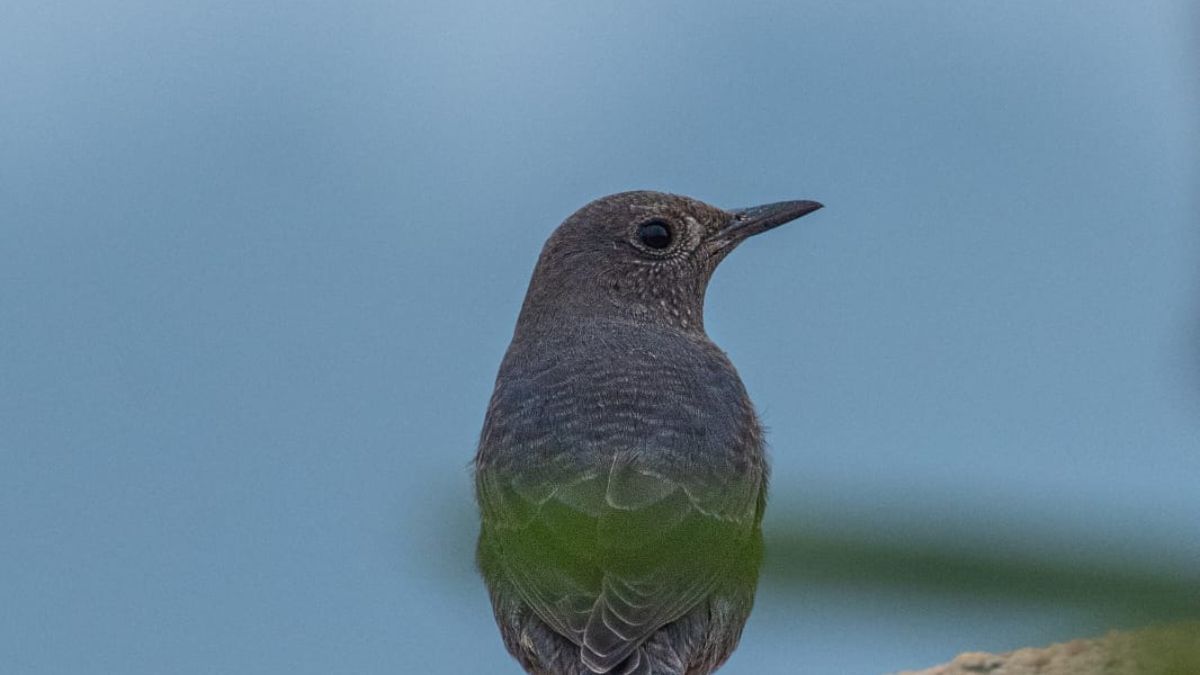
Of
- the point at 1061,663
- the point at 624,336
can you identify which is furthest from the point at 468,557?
the point at 624,336

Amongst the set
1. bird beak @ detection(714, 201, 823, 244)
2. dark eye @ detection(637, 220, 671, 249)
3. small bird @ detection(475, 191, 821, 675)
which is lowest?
Answer: small bird @ detection(475, 191, 821, 675)

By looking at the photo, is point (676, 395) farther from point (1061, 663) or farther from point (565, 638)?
point (1061, 663)

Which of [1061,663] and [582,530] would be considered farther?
[1061,663]

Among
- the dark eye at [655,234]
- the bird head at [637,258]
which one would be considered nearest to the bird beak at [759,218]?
the bird head at [637,258]

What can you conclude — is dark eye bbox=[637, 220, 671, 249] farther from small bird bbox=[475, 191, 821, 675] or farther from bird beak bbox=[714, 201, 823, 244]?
bird beak bbox=[714, 201, 823, 244]

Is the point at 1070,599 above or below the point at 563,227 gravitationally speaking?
below

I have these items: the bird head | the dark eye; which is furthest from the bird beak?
the dark eye

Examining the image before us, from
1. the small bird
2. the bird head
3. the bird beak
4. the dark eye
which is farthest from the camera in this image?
the bird beak
